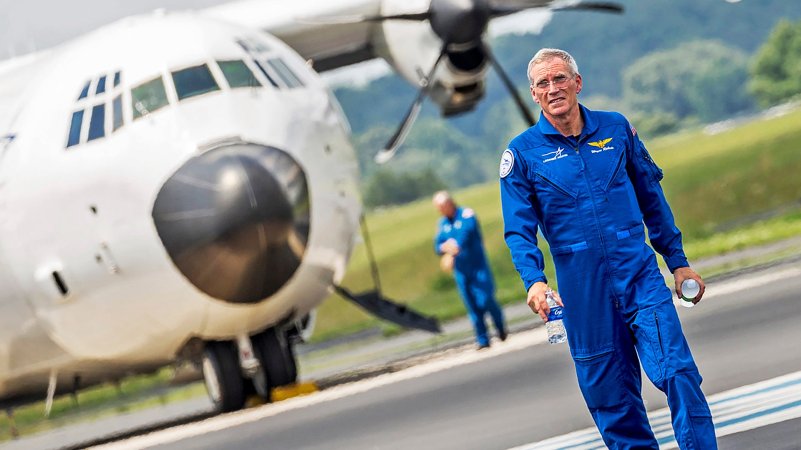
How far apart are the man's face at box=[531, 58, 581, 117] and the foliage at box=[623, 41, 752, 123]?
240 feet

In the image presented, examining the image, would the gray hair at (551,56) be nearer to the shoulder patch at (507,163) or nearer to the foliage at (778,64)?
the shoulder patch at (507,163)

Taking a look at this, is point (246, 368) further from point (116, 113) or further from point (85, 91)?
point (85, 91)

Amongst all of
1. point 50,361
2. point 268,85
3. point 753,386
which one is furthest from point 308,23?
point 753,386

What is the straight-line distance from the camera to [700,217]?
33.0m

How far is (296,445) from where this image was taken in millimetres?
9531

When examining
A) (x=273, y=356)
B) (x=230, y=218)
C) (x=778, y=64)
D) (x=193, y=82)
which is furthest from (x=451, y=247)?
(x=778, y=64)

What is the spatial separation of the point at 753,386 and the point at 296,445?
3.00 metres

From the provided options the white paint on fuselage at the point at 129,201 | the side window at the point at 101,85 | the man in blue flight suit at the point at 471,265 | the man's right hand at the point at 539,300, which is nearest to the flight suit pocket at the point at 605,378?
the man's right hand at the point at 539,300

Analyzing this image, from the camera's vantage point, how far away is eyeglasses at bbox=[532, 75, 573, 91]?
5.63 meters

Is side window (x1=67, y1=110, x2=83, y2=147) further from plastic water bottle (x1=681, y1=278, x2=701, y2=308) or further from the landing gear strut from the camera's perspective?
plastic water bottle (x1=681, y1=278, x2=701, y2=308)

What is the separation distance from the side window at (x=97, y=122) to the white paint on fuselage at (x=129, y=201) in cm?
7

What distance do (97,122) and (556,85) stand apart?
7.35 meters

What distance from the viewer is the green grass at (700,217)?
26.8 meters

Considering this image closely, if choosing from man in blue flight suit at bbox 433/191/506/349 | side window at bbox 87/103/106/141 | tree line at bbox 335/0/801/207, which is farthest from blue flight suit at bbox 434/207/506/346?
tree line at bbox 335/0/801/207
